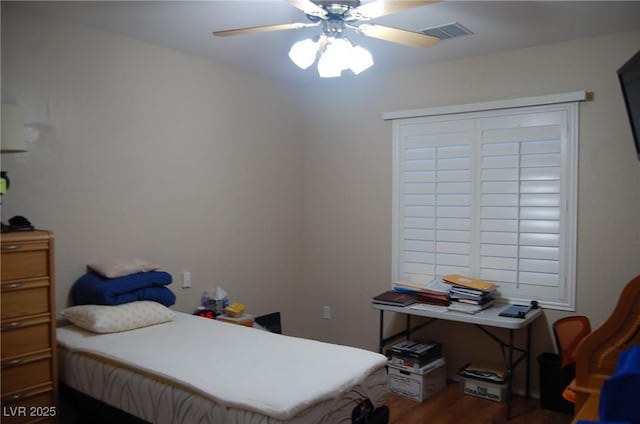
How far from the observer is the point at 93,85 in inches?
123

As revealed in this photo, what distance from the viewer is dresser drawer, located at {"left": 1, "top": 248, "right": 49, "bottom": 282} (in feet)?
7.82

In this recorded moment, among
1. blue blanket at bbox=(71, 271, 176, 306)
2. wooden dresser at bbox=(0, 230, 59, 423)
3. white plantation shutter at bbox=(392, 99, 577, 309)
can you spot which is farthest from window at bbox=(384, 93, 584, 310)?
wooden dresser at bbox=(0, 230, 59, 423)

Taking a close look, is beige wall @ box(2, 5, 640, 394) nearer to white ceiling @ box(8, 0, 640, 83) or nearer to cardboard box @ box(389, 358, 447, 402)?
white ceiling @ box(8, 0, 640, 83)

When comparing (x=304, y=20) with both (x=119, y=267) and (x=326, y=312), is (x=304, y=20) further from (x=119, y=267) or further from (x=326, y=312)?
(x=326, y=312)

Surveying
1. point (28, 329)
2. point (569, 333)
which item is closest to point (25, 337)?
point (28, 329)

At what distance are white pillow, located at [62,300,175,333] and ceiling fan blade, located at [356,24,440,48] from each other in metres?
2.08

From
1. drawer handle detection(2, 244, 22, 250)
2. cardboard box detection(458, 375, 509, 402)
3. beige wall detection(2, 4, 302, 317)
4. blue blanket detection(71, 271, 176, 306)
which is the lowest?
cardboard box detection(458, 375, 509, 402)

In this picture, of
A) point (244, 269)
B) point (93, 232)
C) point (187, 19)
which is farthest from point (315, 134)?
point (93, 232)

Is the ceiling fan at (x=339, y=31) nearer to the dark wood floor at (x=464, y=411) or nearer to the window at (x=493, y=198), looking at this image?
the window at (x=493, y=198)

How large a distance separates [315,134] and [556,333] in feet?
8.95

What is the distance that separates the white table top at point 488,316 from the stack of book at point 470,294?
0.05 meters

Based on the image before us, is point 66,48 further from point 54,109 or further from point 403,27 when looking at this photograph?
point 403,27

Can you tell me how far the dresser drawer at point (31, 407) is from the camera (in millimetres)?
2385

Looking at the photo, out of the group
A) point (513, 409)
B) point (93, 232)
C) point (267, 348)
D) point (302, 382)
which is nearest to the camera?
point (302, 382)
